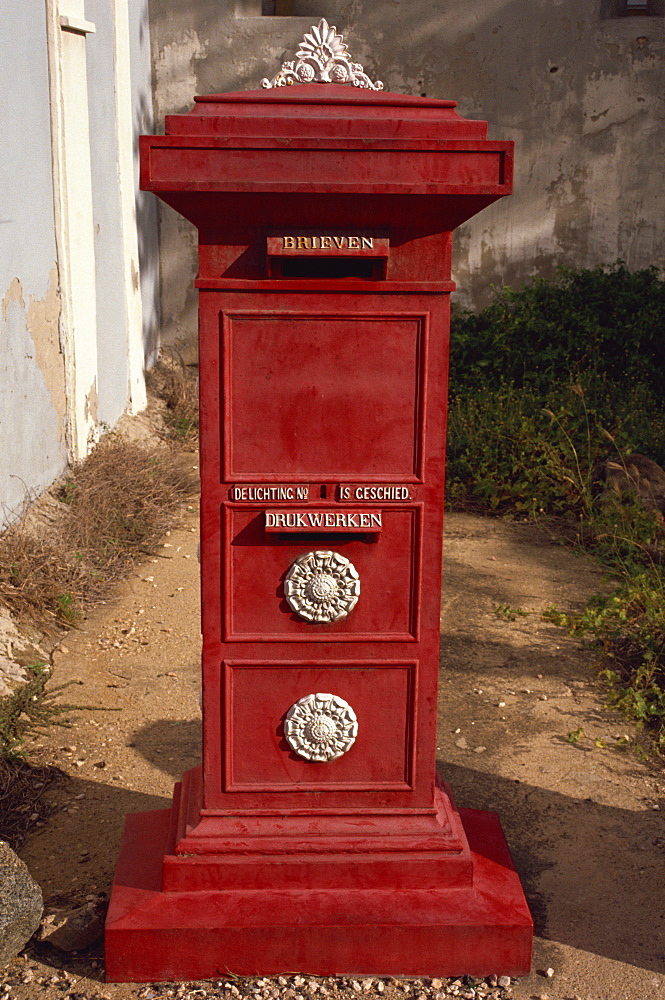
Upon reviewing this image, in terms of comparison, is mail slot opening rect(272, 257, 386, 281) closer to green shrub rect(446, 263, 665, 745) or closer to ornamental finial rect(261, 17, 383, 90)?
ornamental finial rect(261, 17, 383, 90)

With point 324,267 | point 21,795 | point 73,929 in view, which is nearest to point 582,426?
point 324,267

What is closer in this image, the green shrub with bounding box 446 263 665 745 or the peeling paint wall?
the green shrub with bounding box 446 263 665 745

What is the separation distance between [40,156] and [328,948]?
499cm

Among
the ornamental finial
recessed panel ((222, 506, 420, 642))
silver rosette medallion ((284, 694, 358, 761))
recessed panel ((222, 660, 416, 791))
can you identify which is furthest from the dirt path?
the ornamental finial

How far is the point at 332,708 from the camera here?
2934mm

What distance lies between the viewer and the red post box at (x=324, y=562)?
2.57 m

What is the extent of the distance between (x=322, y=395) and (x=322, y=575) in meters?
0.52

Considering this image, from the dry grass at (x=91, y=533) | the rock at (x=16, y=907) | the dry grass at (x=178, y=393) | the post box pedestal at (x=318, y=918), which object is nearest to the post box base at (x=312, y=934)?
the post box pedestal at (x=318, y=918)

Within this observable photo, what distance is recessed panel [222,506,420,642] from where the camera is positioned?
285 centimetres

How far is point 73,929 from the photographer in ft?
9.89

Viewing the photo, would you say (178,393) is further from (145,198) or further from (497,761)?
(497,761)

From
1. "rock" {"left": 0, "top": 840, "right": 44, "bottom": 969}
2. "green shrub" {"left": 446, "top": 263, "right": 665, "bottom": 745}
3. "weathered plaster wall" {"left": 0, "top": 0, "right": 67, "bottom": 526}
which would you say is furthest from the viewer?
"weathered plaster wall" {"left": 0, "top": 0, "right": 67, "bottom": 526}

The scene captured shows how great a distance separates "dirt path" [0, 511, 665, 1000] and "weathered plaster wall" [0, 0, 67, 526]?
100cm

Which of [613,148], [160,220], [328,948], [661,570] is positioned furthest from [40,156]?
[613,148]
